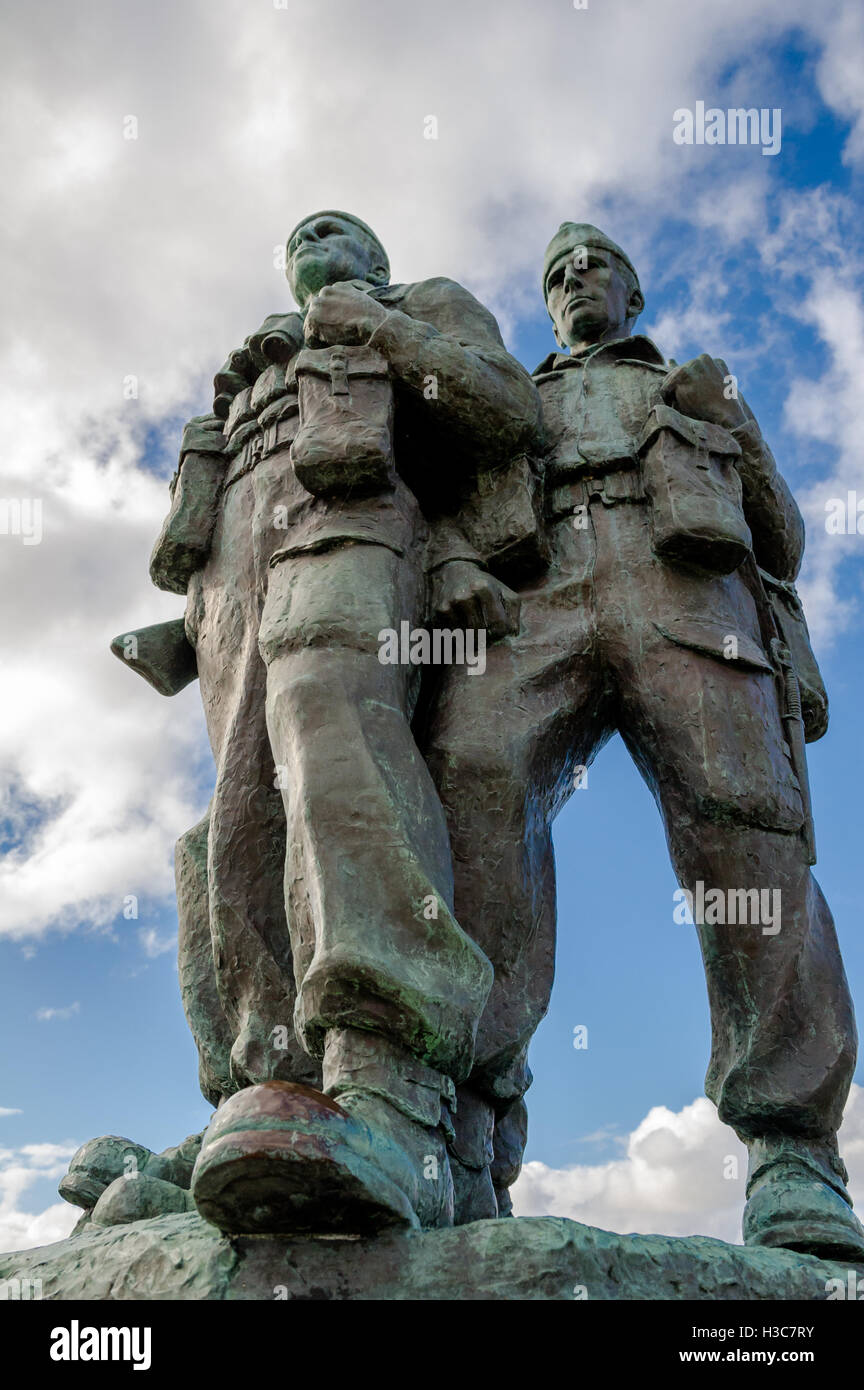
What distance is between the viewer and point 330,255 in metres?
5.29

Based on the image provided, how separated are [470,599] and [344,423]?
2.25ft

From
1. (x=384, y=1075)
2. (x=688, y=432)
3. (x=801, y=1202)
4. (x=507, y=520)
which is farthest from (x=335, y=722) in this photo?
Answer: (x=801, y=1202)

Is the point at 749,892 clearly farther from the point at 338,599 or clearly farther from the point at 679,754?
the point at 338,599

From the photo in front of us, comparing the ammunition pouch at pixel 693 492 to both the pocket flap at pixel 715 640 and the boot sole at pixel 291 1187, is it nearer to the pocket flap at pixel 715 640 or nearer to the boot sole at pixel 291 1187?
the pocket flap at pixel 715 640

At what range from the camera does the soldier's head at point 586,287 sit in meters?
5.74

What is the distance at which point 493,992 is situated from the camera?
171 inches

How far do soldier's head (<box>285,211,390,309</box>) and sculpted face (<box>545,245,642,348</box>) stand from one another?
77 cm

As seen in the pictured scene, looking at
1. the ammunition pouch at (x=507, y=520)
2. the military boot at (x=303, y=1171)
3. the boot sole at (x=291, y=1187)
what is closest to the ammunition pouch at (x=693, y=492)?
the ammunition pouch at (x=507, y=520)

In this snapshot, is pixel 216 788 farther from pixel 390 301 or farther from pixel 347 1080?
pixel 390 301

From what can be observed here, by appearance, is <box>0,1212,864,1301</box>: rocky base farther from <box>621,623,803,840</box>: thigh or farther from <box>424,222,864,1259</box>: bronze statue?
<box>621,623,803,840</box>: thigh

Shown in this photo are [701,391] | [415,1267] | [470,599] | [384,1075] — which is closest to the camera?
[415,1267]

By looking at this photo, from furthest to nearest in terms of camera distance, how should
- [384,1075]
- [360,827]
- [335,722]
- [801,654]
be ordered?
[801,654], [335,722], [360,827], [384,1075]

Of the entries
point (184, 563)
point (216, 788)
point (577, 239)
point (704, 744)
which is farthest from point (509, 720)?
point (577, 239)

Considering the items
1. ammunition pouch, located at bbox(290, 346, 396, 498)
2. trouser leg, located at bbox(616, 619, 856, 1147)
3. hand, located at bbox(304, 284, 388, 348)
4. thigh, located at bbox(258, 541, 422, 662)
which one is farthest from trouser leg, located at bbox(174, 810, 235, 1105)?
hand, located at bbox(304, 284, 388, 348)
